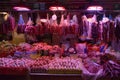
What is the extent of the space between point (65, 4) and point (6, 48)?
2189 mm

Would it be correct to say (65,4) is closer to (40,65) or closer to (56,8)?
(56,8)

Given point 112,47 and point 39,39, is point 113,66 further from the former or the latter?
point 39,39

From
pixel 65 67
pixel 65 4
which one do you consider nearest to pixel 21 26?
pixel 65 4


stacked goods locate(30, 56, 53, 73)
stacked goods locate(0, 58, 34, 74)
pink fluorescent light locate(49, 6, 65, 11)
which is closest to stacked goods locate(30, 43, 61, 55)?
stacked goods locate(30, 56, 53, 73)

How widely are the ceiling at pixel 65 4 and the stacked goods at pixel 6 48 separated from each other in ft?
3.57

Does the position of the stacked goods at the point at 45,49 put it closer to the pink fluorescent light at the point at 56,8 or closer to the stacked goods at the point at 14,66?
the stacked goods at the point at 14,66

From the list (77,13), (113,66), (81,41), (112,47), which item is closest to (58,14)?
(77,13)

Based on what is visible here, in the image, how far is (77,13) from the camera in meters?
8.70

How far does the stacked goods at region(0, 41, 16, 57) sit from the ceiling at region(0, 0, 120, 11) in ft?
3.57

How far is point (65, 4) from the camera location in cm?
862

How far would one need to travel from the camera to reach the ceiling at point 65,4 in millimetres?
8492

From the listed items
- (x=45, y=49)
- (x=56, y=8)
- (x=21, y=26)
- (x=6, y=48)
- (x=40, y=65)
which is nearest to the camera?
(x=40, y=65)

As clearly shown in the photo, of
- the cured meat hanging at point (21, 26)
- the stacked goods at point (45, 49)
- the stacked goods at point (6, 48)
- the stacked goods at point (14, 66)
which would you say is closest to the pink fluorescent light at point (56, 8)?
the cured meat hanging at point (21, 26)

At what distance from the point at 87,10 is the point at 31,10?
165 centimetres
